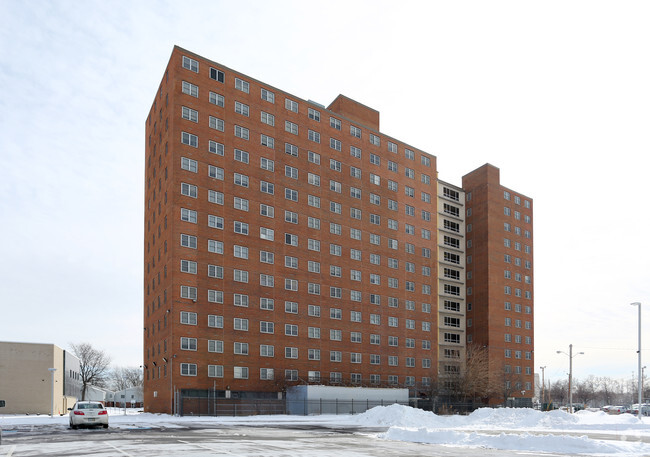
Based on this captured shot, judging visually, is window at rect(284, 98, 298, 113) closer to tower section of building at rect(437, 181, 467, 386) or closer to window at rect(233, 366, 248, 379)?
window at rect(233, 366, 248, 379)

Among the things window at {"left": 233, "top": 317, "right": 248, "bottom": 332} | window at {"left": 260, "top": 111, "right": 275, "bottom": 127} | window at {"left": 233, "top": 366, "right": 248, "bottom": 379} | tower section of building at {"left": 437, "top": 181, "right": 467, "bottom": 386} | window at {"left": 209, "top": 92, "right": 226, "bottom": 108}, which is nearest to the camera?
window at {"left": 233, "top": 366, "right": 248, "bottom": 379}

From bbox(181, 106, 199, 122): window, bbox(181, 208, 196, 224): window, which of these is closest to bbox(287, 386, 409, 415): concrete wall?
bbox(181, 208, 196, 224): window

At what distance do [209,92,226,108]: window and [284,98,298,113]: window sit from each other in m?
10.1

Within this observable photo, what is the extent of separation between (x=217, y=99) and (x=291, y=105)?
12.0m

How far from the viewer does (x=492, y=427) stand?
46.9 meters

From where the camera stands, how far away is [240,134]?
7544cm

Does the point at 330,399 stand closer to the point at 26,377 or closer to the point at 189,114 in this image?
the point at 189,114

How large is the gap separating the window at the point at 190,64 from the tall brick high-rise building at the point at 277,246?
0.16 metres

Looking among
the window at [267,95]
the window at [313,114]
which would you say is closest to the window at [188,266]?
the window at [267,95]

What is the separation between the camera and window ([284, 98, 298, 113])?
81162mm

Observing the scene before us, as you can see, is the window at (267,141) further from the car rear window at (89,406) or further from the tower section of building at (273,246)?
the car rear window at (89,406)

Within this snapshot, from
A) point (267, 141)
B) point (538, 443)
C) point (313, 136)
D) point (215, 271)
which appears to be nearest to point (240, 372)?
point (215, 271)

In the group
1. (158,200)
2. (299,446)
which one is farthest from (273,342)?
(299,446)

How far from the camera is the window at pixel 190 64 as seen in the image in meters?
71.8
